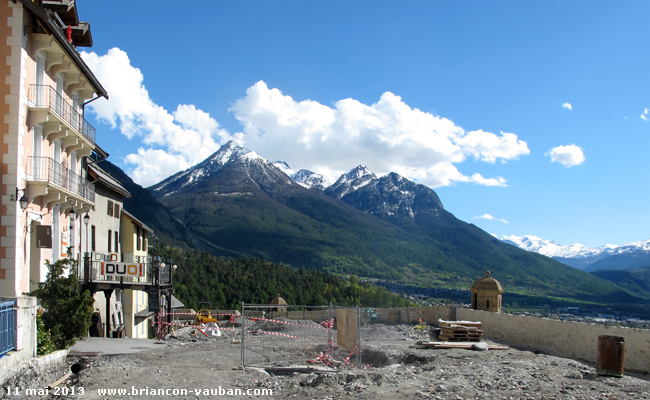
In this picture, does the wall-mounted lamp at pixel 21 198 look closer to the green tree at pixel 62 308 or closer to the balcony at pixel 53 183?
the balcony at pixel 53 183

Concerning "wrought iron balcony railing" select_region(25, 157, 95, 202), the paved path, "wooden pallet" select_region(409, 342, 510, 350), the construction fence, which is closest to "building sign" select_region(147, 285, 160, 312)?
the paved path

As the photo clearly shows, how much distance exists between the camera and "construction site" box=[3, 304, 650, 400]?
1235cm

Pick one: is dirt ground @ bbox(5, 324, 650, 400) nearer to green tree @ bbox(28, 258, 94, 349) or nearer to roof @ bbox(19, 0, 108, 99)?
green tree @ bbox(28, 258, 94, 349)

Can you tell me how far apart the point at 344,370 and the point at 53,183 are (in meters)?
13.0

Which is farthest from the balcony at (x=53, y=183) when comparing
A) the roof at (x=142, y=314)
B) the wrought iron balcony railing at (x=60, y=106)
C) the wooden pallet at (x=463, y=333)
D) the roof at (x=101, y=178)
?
the wooden pallet at (x=463, y=333)

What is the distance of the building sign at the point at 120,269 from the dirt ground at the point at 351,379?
23.5 feet

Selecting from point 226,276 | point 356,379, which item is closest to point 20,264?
point 356,379

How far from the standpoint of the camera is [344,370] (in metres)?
15.8

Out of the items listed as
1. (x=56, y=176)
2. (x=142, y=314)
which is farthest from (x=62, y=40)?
(x=142, y=314)

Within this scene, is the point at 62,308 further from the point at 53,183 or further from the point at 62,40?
the point at 62,40

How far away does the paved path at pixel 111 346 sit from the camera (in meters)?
18.1

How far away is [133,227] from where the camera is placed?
3584 centimetres

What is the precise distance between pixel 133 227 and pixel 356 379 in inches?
1032

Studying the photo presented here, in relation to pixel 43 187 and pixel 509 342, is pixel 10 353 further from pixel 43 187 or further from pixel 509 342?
pixel 509 342
